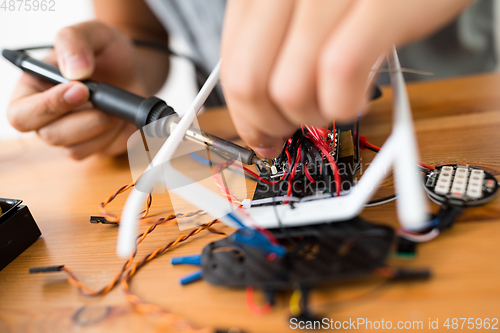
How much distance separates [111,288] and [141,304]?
0.04 meters

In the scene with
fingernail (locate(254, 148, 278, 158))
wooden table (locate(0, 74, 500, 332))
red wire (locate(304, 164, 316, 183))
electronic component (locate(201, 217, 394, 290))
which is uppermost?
fingernail (locate(254, 148, 278, 158))

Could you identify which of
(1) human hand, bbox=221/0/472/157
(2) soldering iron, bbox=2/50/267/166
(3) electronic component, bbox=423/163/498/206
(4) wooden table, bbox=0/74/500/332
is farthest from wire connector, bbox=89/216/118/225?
(3) electronic component, bbox=423/163/498/206

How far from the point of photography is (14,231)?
361 millimetres

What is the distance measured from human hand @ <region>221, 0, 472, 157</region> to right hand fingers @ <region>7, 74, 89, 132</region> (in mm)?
345

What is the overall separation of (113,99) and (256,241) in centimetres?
33

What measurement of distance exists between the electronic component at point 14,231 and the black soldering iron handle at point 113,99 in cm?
17

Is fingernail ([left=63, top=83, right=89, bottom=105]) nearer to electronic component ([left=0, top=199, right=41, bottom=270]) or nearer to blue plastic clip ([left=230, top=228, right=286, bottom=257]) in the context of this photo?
electronic component ([left=0, top=199, right=41, bottom=270])

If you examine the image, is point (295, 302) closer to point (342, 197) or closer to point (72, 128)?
point (342, 197)

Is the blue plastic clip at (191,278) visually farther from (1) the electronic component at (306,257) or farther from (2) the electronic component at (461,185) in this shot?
(2) the electronic component at (461,185)

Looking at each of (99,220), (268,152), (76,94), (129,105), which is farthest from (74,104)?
(268,152)

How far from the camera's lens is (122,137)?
60 centimetres

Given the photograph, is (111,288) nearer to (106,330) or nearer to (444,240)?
(106,330)

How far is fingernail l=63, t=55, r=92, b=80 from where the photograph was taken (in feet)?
1.68

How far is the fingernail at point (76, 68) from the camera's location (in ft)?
1.68
